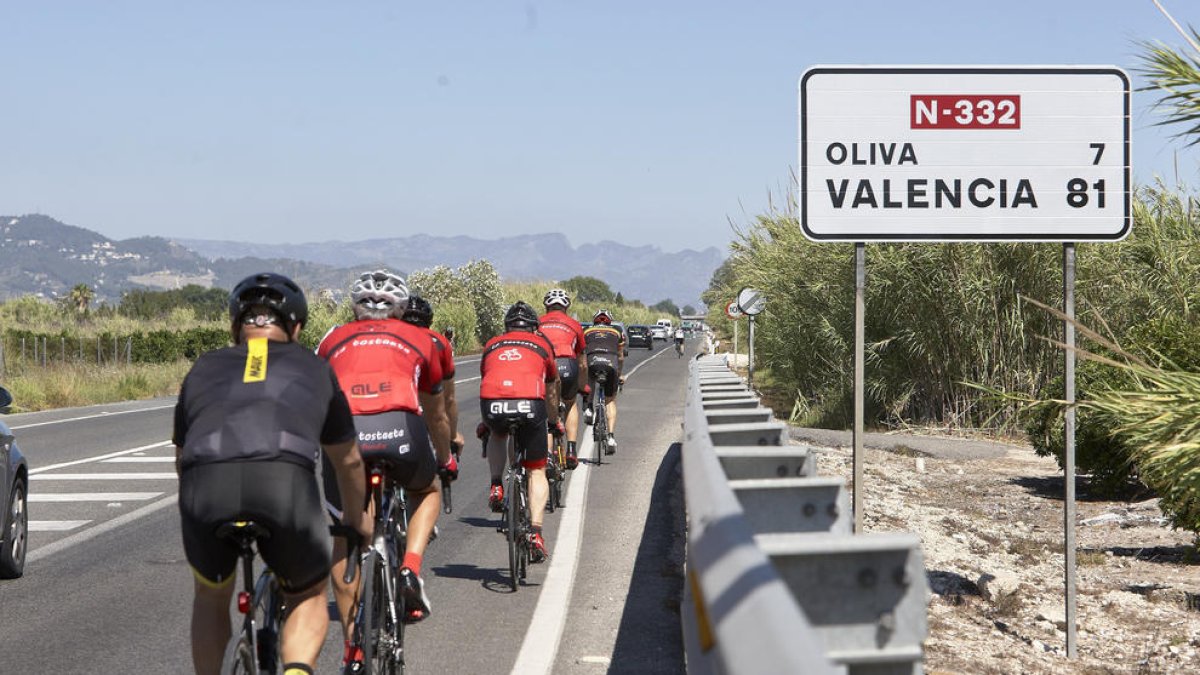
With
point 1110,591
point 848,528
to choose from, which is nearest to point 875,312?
point 1110,591

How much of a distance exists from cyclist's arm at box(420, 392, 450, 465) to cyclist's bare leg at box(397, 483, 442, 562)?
0.21 metres

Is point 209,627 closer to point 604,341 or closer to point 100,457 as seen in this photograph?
point 604,341

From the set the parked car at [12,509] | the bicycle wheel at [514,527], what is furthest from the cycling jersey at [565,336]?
the parked car at [12,509]

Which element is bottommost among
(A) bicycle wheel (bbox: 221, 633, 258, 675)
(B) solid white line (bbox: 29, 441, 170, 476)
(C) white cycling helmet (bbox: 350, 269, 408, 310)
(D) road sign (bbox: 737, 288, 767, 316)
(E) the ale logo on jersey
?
(B) solid white line (bbox: 29, 441, 170, 476)

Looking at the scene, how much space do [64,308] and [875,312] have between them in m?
64.3

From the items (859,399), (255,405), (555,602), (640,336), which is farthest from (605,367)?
(640,336)

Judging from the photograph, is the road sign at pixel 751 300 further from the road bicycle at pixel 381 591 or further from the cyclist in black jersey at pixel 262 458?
the cyclist in black jersey at pixel 262 458

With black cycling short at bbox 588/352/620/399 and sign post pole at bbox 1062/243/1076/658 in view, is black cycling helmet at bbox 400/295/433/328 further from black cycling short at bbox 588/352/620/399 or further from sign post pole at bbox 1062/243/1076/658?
black cycling short at bbox 588/352/620/399

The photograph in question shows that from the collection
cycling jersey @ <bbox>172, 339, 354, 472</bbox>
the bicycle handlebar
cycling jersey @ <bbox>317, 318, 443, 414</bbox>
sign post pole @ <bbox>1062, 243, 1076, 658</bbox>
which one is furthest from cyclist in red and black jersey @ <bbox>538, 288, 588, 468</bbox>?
cycling jersey @ <bbox>172, 339, 354, 472</bbox>

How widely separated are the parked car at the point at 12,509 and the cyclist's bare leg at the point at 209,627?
5.05 m

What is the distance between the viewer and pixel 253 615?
429 centimetres

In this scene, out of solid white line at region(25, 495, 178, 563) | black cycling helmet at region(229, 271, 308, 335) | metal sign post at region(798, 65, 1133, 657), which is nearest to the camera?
black cycling helmet at region(229, 271, 308, 335)

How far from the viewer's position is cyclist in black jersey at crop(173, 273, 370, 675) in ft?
13.6

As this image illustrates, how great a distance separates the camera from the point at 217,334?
5519 cm
